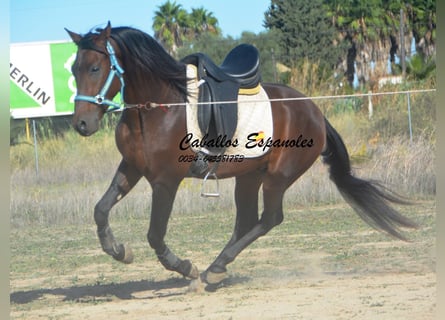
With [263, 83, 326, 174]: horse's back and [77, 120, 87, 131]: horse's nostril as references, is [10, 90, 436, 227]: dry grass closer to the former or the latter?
[263, 83, 326, 174]: horse's back

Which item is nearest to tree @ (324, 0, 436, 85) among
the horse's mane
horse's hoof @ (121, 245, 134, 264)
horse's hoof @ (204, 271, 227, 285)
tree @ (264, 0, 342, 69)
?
tree @ (264, 0, 342, 69)

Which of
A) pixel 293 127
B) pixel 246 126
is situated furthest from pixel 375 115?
pixel 246 126

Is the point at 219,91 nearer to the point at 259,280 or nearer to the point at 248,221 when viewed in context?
the point at 248,221

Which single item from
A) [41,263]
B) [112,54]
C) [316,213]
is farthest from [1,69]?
[316,213]

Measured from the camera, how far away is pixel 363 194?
6.77 meters

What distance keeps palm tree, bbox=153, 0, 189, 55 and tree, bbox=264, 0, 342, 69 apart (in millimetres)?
590

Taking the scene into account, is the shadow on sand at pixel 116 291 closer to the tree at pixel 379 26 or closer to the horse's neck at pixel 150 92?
the horse's neck at pixel 150 92

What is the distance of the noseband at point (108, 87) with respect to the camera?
5750mm

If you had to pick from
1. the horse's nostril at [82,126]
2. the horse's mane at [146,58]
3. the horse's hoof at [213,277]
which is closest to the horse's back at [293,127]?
the horse's mane at [146,58]

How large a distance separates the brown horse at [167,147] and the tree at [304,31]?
29 cm

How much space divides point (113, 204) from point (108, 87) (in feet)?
2.66

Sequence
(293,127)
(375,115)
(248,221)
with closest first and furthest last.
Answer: (293,127)
(248,221)
(375,115)

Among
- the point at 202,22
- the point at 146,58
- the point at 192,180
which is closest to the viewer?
the point at 146,58

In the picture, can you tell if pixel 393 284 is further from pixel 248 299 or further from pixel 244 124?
pixel 244 124
